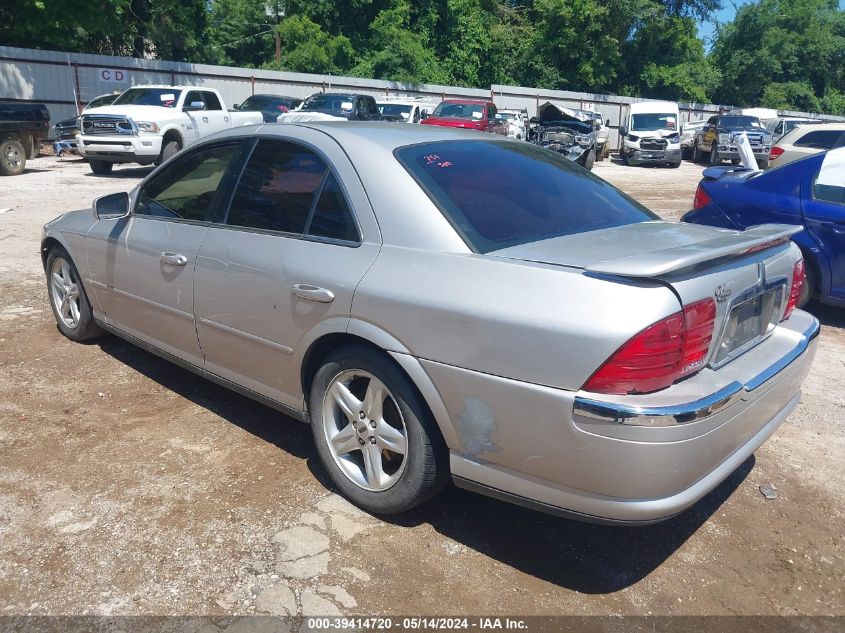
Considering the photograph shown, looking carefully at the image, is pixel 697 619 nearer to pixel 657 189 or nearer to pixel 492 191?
Result: pixel 492 191

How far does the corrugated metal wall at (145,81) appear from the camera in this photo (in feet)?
73.2

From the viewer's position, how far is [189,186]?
4.23 meters

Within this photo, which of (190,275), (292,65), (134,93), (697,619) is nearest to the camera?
(697,619)

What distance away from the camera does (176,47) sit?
108 feet

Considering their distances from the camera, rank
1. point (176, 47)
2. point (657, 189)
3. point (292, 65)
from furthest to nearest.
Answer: point (292, 65) < point (176, 47) < point (657, 189)

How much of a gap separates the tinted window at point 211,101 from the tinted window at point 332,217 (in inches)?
624

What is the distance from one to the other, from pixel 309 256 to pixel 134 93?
15.8 m

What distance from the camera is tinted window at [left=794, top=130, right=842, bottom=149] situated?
14742mm

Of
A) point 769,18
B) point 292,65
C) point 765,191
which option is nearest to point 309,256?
point 765,191

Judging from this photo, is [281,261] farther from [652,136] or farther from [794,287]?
[652,136]

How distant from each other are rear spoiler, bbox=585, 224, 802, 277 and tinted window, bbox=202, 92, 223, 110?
55.1ft

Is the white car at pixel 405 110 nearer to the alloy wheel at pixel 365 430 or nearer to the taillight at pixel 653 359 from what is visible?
the alloy wheel at pixel 365 430

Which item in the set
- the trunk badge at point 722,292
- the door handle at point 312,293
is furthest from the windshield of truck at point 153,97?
the trunk badge at point 722,292

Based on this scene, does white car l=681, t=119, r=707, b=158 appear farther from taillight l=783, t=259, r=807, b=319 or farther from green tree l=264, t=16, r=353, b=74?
taillight l=783, t=259, r=807, b=319
